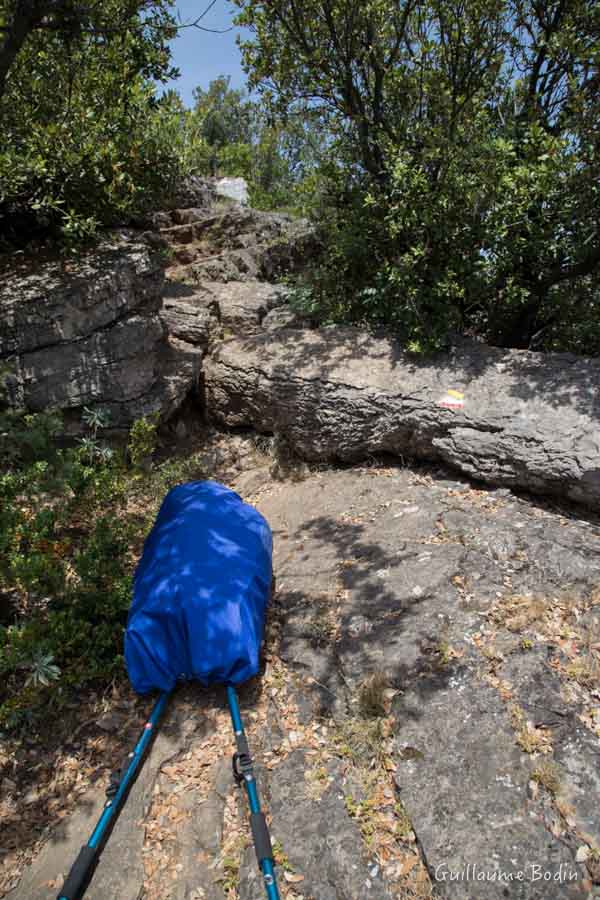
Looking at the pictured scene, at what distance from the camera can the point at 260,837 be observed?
8.99ft

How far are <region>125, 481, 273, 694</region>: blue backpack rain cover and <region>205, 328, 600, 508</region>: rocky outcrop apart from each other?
2.68 meters

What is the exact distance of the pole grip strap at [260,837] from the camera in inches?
105

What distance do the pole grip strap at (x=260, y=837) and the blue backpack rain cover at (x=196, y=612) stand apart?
844 millimetres

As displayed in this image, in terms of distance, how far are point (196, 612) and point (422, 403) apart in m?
3.53

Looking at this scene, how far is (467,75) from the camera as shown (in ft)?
19.8

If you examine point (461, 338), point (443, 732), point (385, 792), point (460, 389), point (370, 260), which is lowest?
point (385, 792)

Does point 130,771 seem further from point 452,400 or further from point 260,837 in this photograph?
point 452,400

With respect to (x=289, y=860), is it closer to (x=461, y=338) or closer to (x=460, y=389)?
(x=460, y=389)

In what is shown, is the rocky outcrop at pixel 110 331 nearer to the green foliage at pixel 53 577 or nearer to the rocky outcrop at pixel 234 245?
the green foliage at pixel 53 577

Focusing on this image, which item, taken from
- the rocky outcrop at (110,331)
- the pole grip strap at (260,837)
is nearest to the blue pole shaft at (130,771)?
the pole grip strap at (260,837)

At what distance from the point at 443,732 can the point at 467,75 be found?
6.92 m

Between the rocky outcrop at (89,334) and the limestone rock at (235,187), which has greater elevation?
the limestone rock at (235,187)

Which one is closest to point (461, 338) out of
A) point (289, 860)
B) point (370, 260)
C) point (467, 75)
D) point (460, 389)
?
point (460, 389)

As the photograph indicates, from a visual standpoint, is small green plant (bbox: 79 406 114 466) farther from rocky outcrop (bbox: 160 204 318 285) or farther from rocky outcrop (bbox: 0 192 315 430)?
rocky outcrop (bbox: 160 204 318 285)
